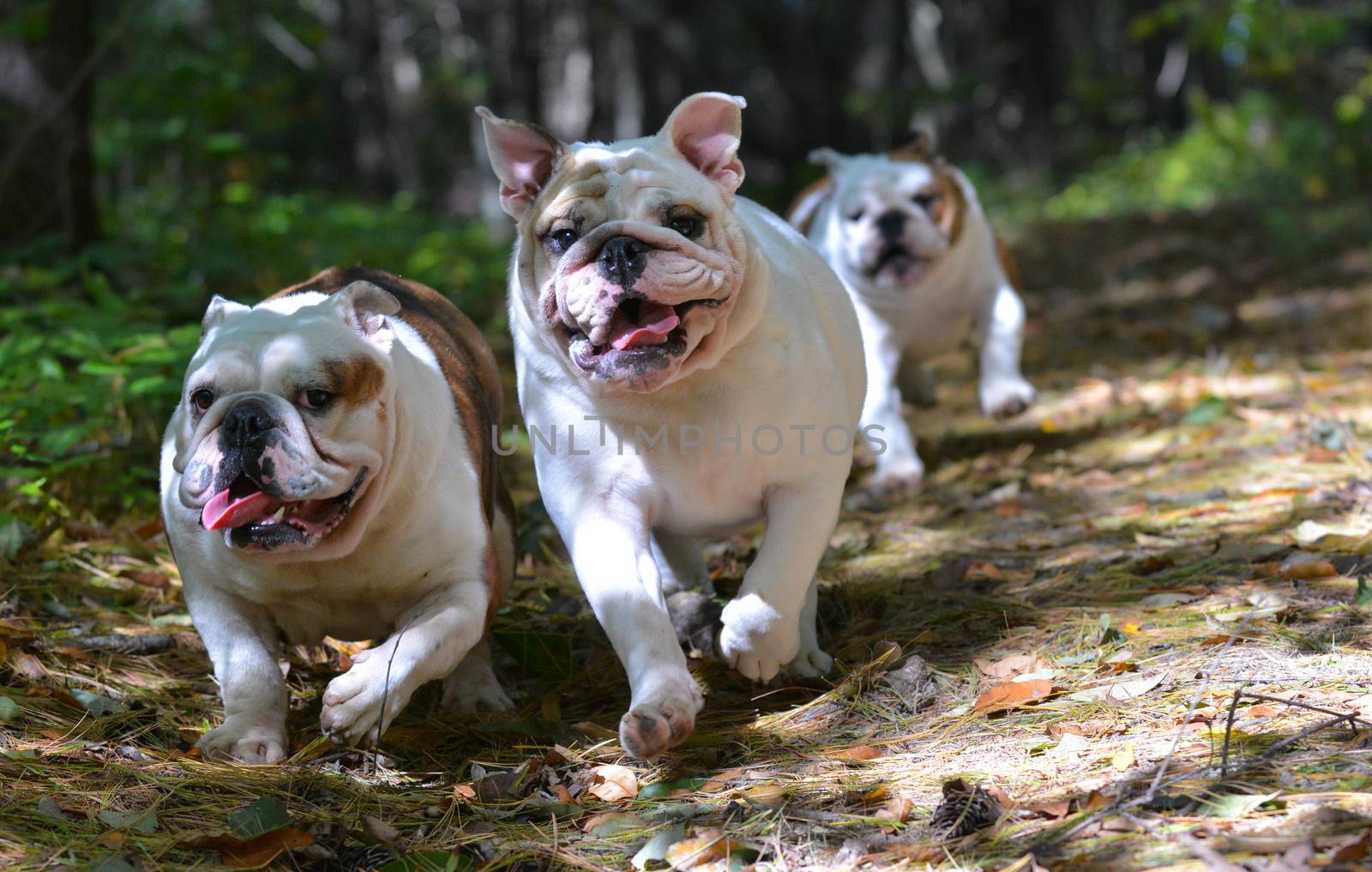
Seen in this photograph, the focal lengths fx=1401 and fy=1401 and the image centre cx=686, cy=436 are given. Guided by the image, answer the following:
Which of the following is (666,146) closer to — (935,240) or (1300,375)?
(935,240)

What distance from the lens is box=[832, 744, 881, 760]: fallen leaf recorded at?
3643 millimetres

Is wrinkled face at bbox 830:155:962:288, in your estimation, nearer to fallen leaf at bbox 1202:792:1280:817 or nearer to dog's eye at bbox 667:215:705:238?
dog's eye at bbox 667:215:705:238

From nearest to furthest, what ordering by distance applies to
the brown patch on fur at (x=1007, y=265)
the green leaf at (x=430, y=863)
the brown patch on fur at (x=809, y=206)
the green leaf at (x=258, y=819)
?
the green leaf at (x=430, y=863), the green leaf at (x=258, y=819), the brown patch on fur at (x=1007, y=265), the brown patch on fur at (x=809, y=206)

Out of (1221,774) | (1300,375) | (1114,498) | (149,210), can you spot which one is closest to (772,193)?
(149,210)

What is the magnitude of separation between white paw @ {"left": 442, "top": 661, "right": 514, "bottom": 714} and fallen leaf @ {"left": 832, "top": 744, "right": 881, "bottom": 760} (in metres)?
1.19

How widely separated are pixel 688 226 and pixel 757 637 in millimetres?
1174

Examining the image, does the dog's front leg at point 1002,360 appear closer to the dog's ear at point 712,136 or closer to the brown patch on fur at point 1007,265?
the brown patch on fur at point 1007,265

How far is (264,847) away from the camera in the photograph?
3.23 meters

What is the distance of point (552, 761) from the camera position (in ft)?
12.7

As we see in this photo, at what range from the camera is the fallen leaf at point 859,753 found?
3.64 m

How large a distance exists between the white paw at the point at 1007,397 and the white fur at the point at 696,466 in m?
3.28

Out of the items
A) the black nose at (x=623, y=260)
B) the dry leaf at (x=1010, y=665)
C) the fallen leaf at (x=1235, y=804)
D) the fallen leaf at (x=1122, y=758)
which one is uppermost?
the black nose at (x=623, y=260)

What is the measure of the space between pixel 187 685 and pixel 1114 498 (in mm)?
3925

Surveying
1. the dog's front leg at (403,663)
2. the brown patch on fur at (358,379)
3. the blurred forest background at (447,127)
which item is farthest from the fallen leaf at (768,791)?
the blurred forest background at (447,127)
